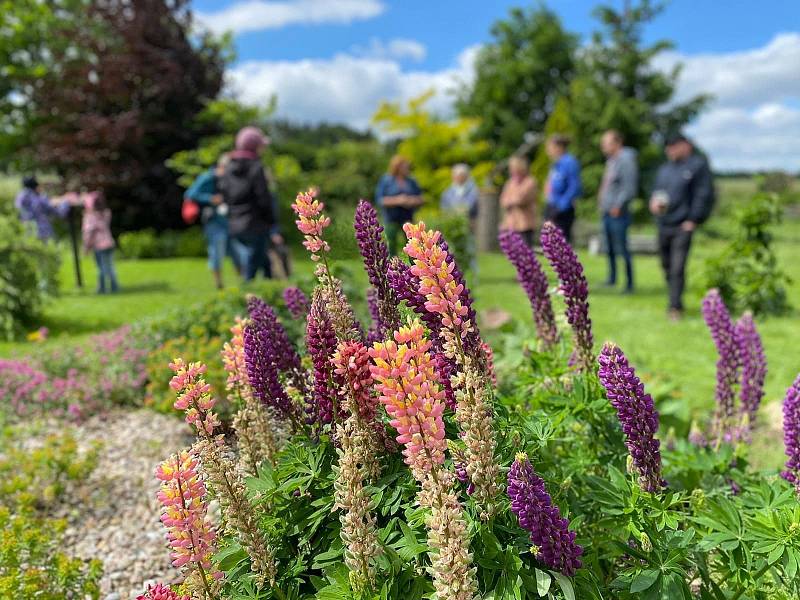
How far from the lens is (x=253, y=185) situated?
7.53m

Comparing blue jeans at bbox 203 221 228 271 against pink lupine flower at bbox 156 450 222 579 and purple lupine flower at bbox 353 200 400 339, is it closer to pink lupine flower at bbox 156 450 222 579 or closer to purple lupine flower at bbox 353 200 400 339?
purple lupine flower at bbox 353 200 400 339

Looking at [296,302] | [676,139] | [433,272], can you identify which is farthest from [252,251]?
[433,272]

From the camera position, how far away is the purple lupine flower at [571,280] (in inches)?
85.0

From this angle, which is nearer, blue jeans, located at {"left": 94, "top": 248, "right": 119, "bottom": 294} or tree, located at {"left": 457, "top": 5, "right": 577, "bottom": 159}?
blue jeans, located at {"left": 94, "top": 248, "right": 119, "bottom": 294}

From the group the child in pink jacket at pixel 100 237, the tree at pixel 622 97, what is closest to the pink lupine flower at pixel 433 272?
the child in pink jacket at pixel 100 237

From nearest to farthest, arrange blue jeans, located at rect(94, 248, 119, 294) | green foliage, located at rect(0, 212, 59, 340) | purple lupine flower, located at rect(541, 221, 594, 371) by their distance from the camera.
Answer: purple lupine flower, located at rect(541, 221, 594, 371), green foliage, located at rect(0, 212, 59, 340), blue jeans, located at rect(94, 248, 119, 294)

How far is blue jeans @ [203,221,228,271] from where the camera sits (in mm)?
10352

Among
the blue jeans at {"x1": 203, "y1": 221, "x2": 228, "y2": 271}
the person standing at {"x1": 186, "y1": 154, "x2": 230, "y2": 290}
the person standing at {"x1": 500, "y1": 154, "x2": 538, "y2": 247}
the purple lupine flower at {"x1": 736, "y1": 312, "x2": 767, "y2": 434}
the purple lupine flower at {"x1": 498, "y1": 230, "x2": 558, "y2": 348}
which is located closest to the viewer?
the purple lupine flower at {"x1": 498, "y1": 230, "x2": 558, "y2": 348}

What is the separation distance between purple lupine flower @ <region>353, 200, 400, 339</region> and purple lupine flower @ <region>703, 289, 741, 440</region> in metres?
1.72

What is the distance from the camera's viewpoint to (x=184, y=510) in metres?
1.39

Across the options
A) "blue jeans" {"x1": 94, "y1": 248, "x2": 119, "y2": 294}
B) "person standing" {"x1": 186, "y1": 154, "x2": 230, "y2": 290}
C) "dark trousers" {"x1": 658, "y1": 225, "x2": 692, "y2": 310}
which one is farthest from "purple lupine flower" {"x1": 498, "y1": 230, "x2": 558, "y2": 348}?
"blue jeans" {"x1": 94, "y1": 248, "x2": 119, "y2": 294}

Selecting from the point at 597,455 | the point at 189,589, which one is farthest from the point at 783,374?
the point at 189,589

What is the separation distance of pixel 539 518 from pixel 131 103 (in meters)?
20.3

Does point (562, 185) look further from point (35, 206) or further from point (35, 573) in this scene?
point (35, 206)
